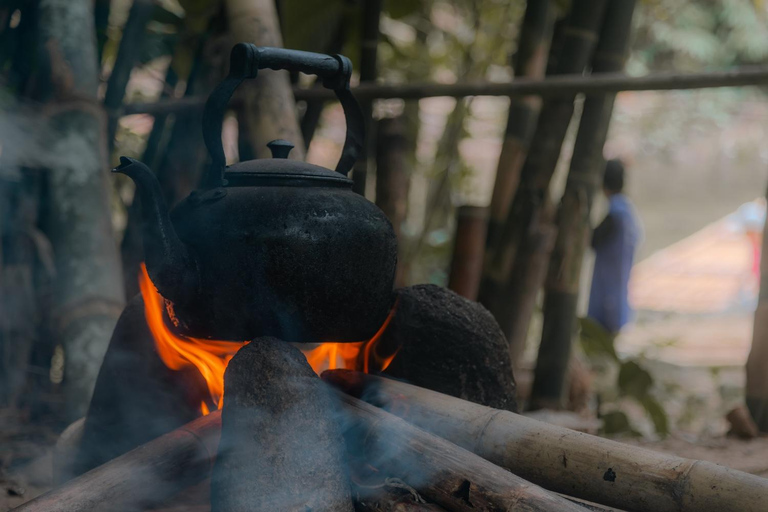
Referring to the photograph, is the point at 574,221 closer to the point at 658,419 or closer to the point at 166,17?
→ the point at 658,419

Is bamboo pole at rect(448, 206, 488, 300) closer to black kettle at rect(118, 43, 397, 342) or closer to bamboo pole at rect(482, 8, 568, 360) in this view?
bamboo pole at rect(482, 8, 568, 360)

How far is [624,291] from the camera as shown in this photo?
567 cm

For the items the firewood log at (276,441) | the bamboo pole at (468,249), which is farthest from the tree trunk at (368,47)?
the firewood log at (276,441)

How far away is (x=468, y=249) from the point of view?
136 inches

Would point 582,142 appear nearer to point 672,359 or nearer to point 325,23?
point 325,23

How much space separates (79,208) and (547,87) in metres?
1.83

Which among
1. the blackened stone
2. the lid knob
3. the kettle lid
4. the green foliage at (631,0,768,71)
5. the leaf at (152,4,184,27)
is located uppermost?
the green foliage at (631,0,768,71)

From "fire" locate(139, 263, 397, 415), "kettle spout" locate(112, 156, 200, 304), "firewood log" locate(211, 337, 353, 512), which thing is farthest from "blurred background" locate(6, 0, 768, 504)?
"firewood log" locate(211, 337, 353, 512)

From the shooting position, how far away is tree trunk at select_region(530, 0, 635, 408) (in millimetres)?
3445

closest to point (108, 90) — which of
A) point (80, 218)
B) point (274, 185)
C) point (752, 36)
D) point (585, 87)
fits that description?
point (80, 218)

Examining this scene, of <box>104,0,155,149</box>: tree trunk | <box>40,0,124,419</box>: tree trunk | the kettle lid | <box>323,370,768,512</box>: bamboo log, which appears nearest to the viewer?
<box>323,370,768,512</box>: bamboo log

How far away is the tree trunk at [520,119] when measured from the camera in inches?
144

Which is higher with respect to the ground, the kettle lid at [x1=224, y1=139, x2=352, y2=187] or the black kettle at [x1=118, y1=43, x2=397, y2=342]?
the kettle lid at [x1=224, y1=139, x2=352, y2=187]

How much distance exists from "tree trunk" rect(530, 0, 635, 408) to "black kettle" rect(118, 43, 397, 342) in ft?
5.83
